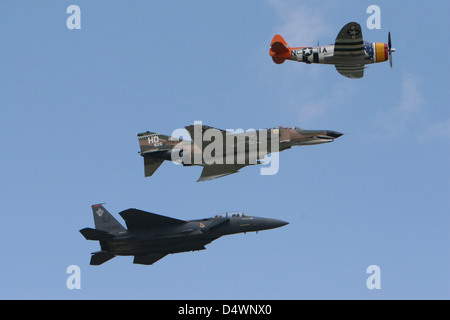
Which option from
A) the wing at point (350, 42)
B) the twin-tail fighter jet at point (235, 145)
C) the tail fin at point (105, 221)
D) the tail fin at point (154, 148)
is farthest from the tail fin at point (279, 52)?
the tail fin at point (105, 221)

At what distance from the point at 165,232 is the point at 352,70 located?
21.2 meters

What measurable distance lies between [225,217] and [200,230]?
2320mm

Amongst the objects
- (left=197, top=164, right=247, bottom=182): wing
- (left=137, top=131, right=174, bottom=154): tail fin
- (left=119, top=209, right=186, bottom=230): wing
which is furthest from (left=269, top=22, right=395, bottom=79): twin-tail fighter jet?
(left=119, top=209, right=186, bottom=230): wing

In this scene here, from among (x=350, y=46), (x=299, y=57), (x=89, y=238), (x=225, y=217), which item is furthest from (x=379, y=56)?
(x=89, y=238)

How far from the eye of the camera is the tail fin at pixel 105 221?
4987cm

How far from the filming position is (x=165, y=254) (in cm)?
4816

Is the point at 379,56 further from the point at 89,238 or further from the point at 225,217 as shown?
the point at 89,238

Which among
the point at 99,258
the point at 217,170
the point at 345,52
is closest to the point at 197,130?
the point at 217,170

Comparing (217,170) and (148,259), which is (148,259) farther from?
(217,170)

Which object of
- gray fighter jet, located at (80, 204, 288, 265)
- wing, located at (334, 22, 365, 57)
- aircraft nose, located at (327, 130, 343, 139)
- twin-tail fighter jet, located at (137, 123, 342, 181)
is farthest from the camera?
wing, located at (334, 22, 365, 57)

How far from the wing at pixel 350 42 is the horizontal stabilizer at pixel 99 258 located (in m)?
25.1

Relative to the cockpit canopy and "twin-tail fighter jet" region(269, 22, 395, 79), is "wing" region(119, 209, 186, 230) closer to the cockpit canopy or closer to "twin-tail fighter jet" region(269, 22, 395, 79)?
the cockpit canopy

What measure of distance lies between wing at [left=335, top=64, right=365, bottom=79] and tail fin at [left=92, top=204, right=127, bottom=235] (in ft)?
75.3

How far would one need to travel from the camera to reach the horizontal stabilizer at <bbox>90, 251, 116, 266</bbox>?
48.6m
